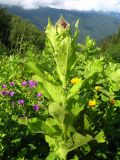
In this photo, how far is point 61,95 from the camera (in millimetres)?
3934

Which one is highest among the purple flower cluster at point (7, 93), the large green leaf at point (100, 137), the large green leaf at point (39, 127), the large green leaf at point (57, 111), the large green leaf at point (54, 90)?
the large green leaf at point (54, 90)

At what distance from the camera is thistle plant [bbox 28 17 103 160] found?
3.80 m

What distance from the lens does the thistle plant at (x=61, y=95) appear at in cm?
380

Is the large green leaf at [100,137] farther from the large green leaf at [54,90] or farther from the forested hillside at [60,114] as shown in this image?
the large green leaf at [54,90]

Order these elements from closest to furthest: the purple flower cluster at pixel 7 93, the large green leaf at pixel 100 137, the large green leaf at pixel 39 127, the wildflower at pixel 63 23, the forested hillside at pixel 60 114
Result: the wildflower at pixel 63 23
the forested hillside at pixel 60 114
the large green leaf at pixel 39 127
the large green leaf at pixel 100 137
the purple flower cluster at pixel 7 93

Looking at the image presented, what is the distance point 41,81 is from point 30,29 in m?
84.8

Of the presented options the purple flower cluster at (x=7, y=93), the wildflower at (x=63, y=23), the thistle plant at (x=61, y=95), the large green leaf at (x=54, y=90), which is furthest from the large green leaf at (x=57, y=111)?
the purple flower cluster at (x=7, y=93)

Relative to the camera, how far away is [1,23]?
70312 millimetres

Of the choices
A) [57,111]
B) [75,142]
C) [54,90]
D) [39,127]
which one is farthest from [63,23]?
[75,142]

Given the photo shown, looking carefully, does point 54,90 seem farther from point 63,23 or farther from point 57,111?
point 63,23

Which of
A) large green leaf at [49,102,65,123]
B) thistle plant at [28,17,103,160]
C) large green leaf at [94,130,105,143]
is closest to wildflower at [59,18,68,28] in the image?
thistle plant at [28,17,103,160]

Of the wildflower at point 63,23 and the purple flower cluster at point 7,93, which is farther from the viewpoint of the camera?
the purple flower cluster at point 7,93

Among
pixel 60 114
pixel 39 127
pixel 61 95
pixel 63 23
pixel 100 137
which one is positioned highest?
pixel 63 23

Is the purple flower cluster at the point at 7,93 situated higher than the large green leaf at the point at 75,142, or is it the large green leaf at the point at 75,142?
the purple flower cluster at the point at 7,93
